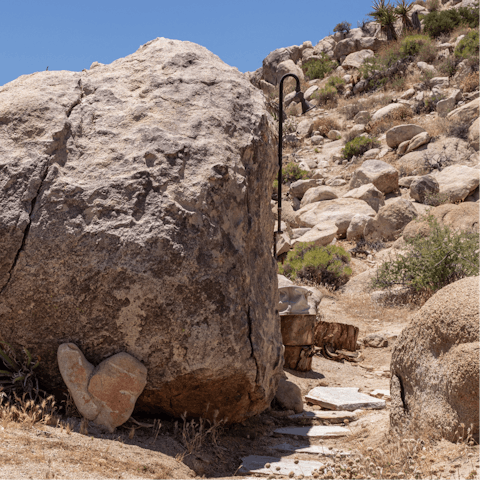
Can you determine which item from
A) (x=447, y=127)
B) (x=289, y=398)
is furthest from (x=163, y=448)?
(x=447, y=127)

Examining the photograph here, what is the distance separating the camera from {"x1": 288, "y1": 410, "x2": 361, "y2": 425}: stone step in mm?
4152

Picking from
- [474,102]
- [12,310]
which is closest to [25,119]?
Answer: [12,310]

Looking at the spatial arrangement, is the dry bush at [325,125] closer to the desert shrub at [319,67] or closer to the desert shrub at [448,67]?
the desert shrub at [448,67]

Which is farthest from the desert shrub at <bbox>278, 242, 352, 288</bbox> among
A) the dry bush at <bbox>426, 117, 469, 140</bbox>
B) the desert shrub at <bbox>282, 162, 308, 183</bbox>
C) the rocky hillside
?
the desert shrub at <bbox>282, 162, 308, 183</bbox>

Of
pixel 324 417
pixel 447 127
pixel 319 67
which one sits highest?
pixel 319 67

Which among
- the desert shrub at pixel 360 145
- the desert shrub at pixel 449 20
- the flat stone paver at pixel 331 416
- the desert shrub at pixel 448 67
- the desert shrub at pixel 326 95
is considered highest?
the desert shrub at pixel 449 20

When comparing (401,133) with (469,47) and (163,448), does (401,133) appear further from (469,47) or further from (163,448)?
(163,448)

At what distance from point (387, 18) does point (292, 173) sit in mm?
12411

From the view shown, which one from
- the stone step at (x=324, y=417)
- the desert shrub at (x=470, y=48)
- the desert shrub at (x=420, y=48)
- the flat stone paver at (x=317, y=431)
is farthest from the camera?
the desert shrub at (x=420, y=48)

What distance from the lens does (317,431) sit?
3928 mm

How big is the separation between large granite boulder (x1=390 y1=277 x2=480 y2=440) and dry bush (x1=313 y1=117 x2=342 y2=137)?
15741 millimetres

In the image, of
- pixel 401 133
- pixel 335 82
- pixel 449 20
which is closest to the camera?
pixel 401 133

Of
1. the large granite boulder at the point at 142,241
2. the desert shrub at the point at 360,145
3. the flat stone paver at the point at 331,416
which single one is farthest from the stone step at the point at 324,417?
the desert shrub at the point at 360,145

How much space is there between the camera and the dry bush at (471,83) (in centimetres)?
1523
